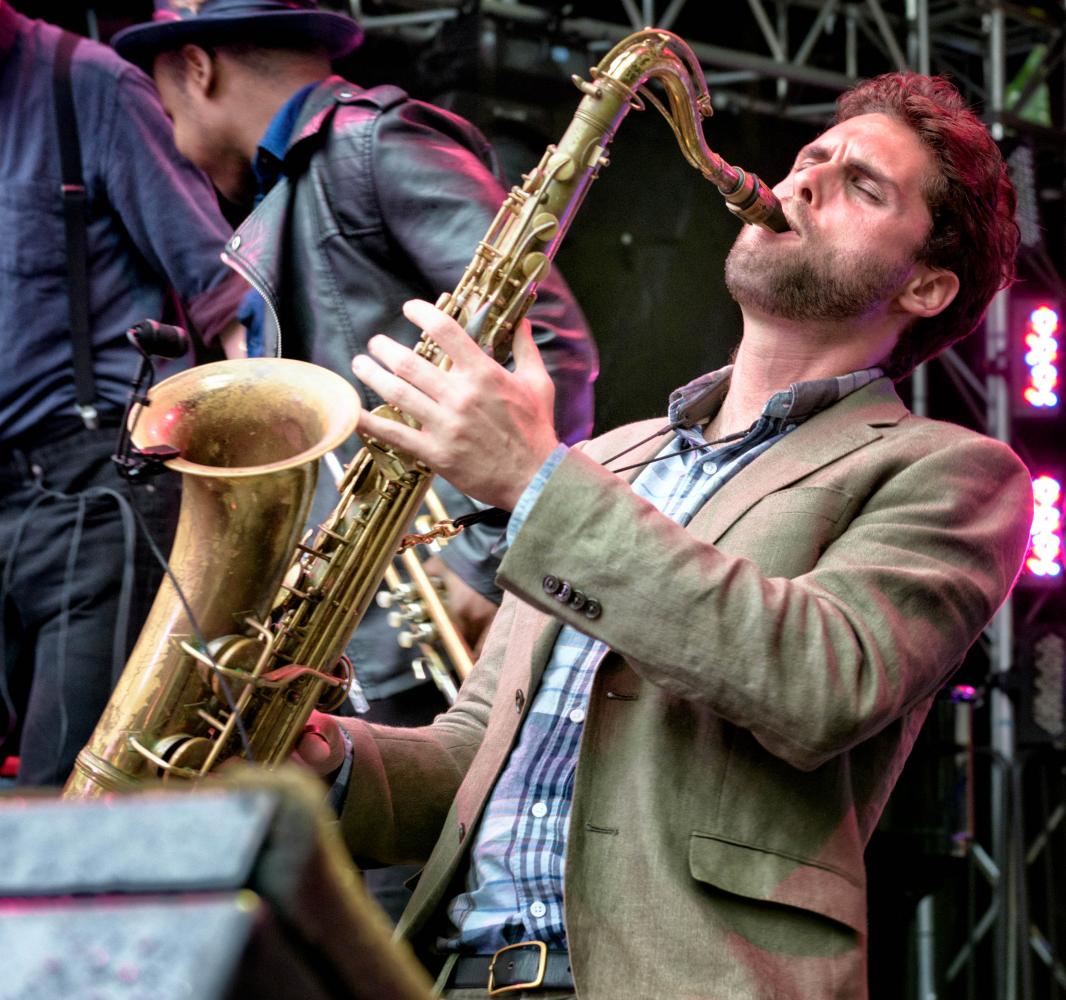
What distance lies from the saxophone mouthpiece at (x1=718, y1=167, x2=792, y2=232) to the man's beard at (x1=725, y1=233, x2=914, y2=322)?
1.8 inches

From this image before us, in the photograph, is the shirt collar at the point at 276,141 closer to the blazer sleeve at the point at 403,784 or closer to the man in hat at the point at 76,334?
the man in hat at the point at 76,334

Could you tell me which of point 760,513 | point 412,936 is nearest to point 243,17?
point 760,513

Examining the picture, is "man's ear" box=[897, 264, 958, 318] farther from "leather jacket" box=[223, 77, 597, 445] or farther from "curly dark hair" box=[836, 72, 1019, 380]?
"leather jacket" box=[223, 77, 597, 445]

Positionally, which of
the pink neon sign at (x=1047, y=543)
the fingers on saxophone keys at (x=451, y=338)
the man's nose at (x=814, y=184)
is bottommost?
the pink neon sign at (x=1047, y=543)

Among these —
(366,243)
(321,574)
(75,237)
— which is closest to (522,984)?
(321,574)

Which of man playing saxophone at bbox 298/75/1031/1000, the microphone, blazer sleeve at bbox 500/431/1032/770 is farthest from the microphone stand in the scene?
blazer sleeve at bbox 500/431/1032/770

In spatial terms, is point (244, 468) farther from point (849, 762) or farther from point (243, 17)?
point (243, 17)

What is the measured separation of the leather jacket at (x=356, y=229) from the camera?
3.19 meters

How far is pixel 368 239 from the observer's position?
127 inches

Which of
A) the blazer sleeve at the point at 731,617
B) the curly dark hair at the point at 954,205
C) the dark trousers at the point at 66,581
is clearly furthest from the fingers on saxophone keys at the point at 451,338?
the dark trousers at the point at 66,581

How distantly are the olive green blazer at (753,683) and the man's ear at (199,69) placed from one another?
1.85m

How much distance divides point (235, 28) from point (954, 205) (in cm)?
169

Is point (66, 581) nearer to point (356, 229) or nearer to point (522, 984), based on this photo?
point (356, 229)

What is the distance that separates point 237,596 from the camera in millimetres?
2234
